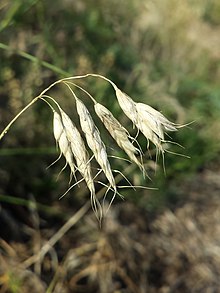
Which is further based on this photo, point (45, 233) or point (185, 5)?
point (185, 5)

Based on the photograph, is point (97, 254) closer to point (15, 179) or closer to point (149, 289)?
point (149, 289)

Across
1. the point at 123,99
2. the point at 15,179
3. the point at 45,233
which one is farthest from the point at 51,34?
the point at 123,99

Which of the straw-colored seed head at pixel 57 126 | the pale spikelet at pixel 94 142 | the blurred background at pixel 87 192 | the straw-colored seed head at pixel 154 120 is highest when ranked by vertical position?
the straw-colored seed head at pixel 57 126

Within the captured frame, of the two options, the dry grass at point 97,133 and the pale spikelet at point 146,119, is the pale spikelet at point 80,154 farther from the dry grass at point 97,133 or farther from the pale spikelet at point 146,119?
the pale spikelet at point 146,119

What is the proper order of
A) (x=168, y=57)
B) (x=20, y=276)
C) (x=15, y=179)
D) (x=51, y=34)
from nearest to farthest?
(x=20, y=276) → (x=15, y=179) → (x=51, y=34) → (x=168, y=57)

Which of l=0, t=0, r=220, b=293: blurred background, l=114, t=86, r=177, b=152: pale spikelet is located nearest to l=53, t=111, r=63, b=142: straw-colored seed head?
l=114, t=86, r=177, b=152: pale spikelet

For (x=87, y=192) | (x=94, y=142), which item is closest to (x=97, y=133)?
(x=94, y=142)

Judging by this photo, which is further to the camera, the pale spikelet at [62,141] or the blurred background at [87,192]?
the blurred background at [87,192]

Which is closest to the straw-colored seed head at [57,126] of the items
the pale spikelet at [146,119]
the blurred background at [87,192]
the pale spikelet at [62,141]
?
the pale spikelet at [62,141]
